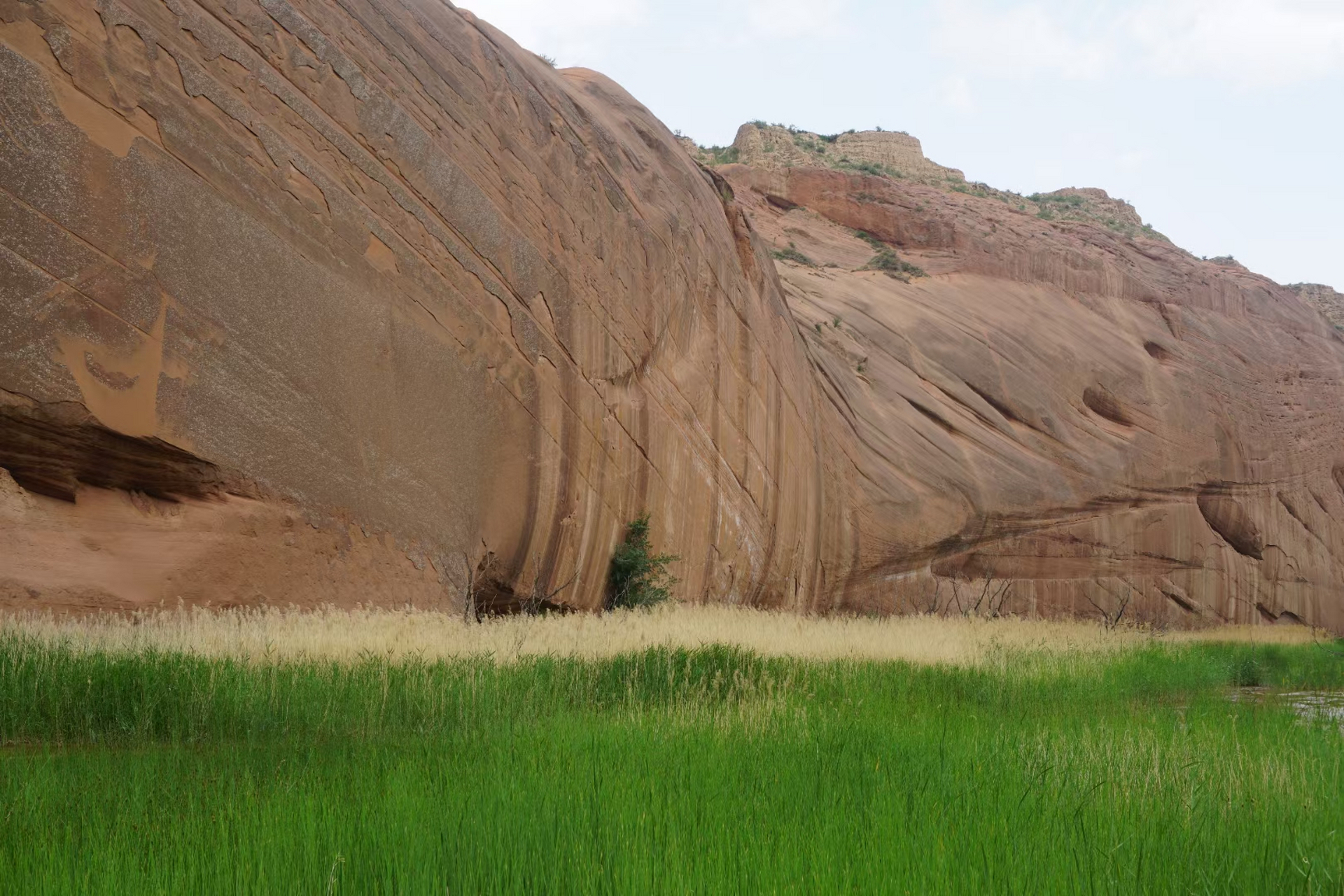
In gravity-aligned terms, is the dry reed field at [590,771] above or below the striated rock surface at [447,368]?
below

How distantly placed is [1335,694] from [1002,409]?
17.2 metres

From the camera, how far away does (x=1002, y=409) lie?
3125 cm

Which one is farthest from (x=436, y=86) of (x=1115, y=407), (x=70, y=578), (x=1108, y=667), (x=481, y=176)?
(x=1115, y=407)

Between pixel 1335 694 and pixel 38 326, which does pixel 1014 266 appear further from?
pixel 38 326

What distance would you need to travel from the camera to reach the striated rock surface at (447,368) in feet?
32.8

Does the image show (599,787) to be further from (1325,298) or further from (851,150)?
(1325,298)

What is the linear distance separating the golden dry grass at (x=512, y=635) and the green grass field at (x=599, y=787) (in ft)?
1.38

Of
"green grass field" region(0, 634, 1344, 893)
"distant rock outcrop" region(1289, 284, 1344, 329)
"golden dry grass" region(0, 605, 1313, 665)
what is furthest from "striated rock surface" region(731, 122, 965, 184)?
"green grass field" region(0, 634, 1344, 893)

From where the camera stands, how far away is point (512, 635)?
11375 millimetres

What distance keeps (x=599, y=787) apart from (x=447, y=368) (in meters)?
9.19

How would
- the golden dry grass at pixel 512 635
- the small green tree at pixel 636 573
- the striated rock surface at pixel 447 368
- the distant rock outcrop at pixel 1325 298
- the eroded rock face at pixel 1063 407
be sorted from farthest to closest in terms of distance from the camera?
the distant rock outcrop at pixel 1325 298, the eroded rock face at pixel 1063 407, the small green tree at pixel 636 573, the striated rock surface at pixel 447 368, the golden dry grass at pixel 512 635

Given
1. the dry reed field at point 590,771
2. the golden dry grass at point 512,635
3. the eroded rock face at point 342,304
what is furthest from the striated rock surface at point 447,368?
the dry reed field at point 590,771

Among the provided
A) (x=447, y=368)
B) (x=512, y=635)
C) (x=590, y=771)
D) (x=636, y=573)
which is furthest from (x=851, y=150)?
(x=590, y=771)

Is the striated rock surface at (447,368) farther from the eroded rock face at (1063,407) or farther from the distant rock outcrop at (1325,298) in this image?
the distant rock outcrop at (1325,298)
